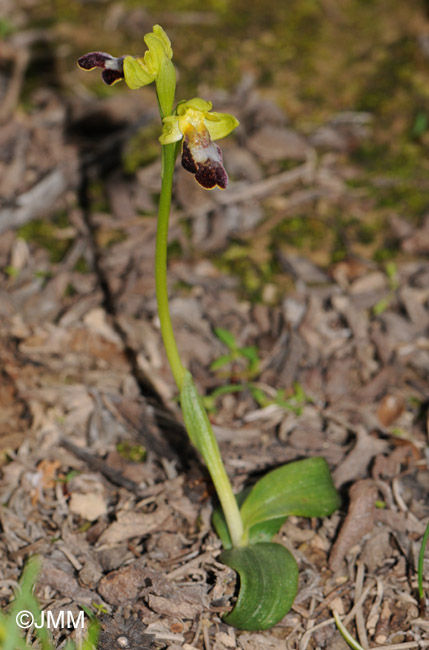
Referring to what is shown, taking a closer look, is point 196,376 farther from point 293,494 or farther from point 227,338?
point 293,494

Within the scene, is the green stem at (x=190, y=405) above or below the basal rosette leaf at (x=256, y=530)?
above

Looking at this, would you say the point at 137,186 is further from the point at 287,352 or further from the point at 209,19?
the point at 209,19

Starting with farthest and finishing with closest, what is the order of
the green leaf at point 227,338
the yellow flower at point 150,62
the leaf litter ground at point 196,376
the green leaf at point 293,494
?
the green leaf at point 227,338 < the green leaf at point 293,494 < the leaf litter ground at point 196,376 < the yellow flower at point 150,62

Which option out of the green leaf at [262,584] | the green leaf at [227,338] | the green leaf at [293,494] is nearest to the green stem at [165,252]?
the green leaf at [293,494]

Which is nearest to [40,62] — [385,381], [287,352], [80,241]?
[80,241]

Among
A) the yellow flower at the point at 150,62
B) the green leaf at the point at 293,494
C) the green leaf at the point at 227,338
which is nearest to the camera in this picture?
the yellow flower at the point at 150,62

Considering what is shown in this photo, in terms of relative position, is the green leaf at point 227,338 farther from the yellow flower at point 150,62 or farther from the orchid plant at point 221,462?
the yellow flower at point 150,62

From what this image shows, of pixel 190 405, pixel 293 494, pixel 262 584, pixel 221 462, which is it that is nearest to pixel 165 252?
pixel 190 405
